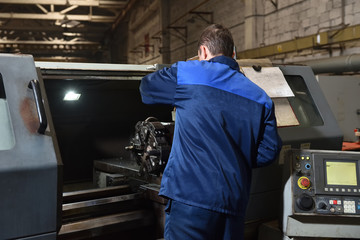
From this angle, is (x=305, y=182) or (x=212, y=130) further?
(x=305, y=182)

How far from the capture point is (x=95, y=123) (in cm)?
246

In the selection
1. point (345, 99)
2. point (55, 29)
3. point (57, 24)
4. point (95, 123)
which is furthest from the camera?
point (55, 29)

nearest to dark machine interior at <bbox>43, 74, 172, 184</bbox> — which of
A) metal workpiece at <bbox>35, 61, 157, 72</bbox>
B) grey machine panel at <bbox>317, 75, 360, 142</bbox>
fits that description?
metal workpiece at <bbox>35, 61, 157, 72</bbox>

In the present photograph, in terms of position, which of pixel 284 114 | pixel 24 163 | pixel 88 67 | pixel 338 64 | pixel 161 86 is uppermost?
pixel 338 64

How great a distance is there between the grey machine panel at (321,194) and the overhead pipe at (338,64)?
2703 mm

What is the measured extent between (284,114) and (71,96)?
4.08ft

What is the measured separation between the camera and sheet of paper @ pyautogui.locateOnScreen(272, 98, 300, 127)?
1.67 metres

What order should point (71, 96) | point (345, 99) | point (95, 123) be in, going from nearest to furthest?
point (71, 96) < point (95, 123) < point (345, 99)

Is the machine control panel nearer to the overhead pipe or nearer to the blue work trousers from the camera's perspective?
the blue work trousers

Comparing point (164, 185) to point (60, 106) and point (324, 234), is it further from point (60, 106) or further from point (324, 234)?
point (60, 106)

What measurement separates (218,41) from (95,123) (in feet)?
4.47

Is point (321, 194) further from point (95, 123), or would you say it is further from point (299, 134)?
point (95, 123)

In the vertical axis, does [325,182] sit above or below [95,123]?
below

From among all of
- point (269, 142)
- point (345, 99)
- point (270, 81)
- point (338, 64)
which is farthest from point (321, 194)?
point (338, 64)
